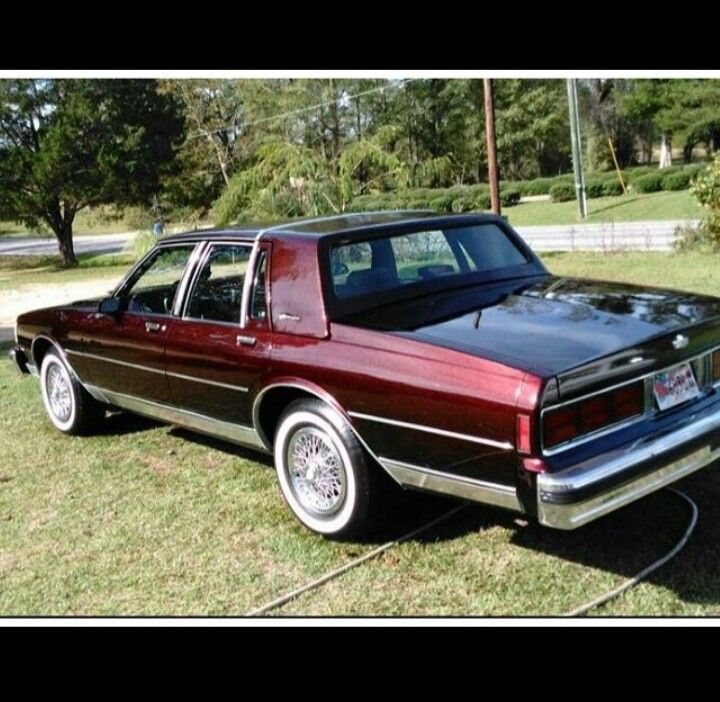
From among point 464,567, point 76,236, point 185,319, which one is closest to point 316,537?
point 464,567

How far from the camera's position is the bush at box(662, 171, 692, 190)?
2953 cm

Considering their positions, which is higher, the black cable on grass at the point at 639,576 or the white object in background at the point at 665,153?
the white object in background at the point at 665,153

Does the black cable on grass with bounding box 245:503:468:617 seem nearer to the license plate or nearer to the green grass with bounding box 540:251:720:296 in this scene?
the license plate

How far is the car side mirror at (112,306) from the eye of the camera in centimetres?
528

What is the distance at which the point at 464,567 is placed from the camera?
3.57 metres

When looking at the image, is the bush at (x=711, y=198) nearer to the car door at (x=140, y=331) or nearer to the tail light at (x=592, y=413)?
the car door at (x=140, y=331)

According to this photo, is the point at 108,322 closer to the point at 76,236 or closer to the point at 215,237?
the point at 215,237

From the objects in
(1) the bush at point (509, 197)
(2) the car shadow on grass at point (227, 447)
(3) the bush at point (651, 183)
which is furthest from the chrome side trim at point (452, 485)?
(1) the bush at point (509, 197)

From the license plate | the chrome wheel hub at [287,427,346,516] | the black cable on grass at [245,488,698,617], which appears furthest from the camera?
the chrome wheel hub at [287,427,346,516]

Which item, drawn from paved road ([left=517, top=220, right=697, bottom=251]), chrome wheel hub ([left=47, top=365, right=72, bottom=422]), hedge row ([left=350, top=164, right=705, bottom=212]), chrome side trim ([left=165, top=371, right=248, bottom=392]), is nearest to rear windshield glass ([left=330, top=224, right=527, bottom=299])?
chrome side trim ([left=165, top=371, right=248, bottom=392])

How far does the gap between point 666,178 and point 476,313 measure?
29.3m

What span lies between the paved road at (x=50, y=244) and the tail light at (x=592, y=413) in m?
26.7

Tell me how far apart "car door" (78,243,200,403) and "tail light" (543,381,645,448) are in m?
2.60

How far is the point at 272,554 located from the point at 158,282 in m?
2.33
